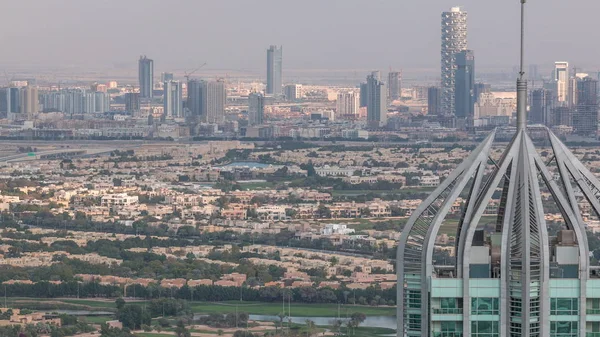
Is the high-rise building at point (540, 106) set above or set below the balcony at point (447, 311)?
below

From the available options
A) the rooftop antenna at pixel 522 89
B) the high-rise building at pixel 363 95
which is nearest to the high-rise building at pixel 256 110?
the high-rise building at pixel 363 95

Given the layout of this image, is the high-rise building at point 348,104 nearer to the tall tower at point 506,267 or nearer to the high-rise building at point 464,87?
the high-rise building at point 464,87

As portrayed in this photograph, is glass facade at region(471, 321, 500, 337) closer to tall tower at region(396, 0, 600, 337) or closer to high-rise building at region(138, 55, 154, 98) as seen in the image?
tall tower at region(396, 0, 600, 337)

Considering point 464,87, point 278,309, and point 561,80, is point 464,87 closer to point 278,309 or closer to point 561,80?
point 561,80

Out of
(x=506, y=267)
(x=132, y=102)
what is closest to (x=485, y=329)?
(x=506, y=267)

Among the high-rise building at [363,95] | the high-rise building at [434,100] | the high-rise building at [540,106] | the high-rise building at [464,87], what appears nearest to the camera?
the high-rise building at [540,106]

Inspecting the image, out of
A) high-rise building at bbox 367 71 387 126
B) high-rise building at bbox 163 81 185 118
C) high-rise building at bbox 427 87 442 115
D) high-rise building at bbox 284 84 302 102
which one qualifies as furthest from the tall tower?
high-rise building at bbox 284 84 302 102

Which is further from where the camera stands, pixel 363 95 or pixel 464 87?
pixel 363 95
